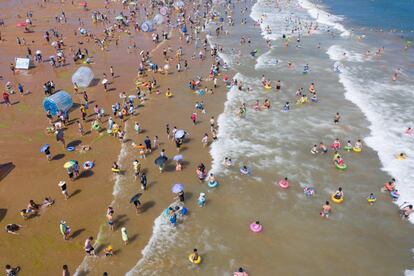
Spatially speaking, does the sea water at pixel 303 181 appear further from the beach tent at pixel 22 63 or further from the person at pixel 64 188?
the beach tent at pixel 22 63

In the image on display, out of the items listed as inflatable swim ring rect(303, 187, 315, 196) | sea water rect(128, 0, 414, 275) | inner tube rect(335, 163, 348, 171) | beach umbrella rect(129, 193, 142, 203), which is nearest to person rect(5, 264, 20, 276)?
sea water rect(128, 0, 414, 275)

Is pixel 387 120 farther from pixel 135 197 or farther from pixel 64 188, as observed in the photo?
pixel 64 188

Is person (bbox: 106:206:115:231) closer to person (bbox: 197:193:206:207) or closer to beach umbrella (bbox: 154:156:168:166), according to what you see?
beach umbrella (bbox: 154:156:168:166)

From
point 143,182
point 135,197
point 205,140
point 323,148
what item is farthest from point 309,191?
point 135,197

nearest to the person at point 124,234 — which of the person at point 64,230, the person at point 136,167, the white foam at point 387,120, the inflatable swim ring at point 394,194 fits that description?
the person at point 64,230

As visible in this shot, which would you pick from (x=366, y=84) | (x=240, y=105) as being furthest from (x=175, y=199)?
(x=366, y=84)

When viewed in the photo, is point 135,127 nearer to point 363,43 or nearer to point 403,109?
point 403,109
